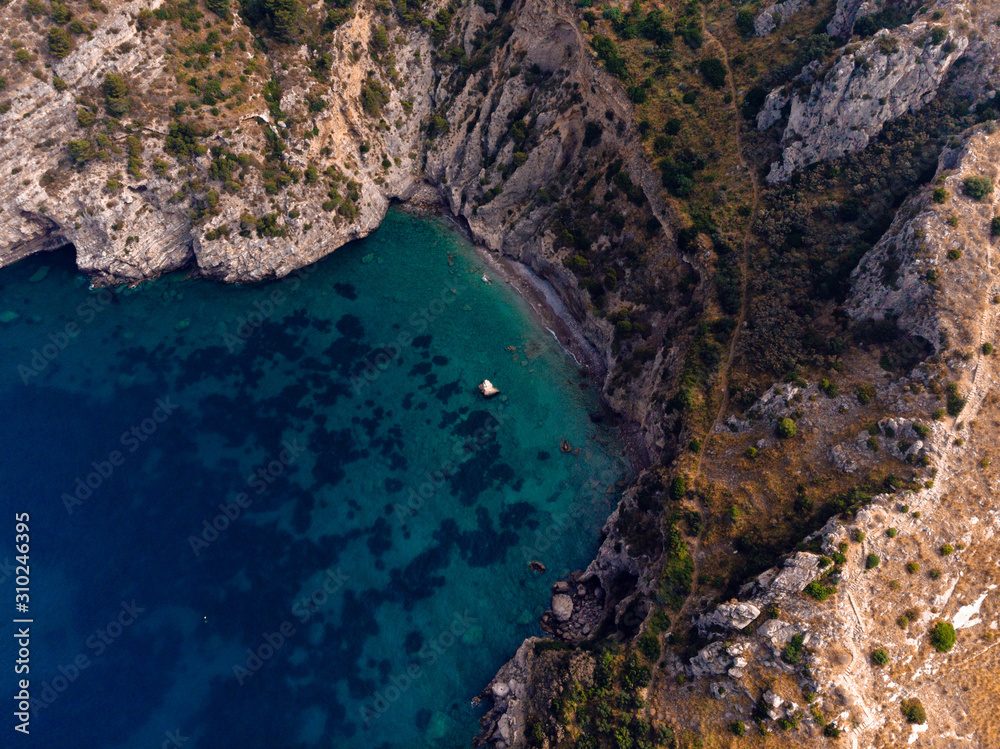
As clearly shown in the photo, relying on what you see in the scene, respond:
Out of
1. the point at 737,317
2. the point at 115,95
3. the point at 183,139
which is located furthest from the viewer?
the point at 183,139

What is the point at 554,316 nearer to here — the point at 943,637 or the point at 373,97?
the point at 373,97

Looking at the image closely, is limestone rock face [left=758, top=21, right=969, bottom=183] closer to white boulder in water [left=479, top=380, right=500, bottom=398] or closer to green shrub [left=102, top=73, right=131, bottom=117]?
white boulder in water [left=479, top=380, right=500, bottom=398]

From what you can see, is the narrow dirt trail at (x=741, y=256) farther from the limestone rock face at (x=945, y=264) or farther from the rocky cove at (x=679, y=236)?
the limestone rock face at (x=945, y=264)

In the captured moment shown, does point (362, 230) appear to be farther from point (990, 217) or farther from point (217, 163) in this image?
point (990, 217)

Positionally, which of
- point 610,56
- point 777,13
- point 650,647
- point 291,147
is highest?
point 777,13

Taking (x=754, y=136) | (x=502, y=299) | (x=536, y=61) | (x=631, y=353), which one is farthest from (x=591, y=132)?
(x=631, y=353)

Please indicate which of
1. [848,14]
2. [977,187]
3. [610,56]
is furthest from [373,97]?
[977,187]

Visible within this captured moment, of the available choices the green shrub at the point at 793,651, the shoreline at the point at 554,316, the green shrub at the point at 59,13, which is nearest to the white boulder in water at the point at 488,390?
the shoreline at the point at 554,316
